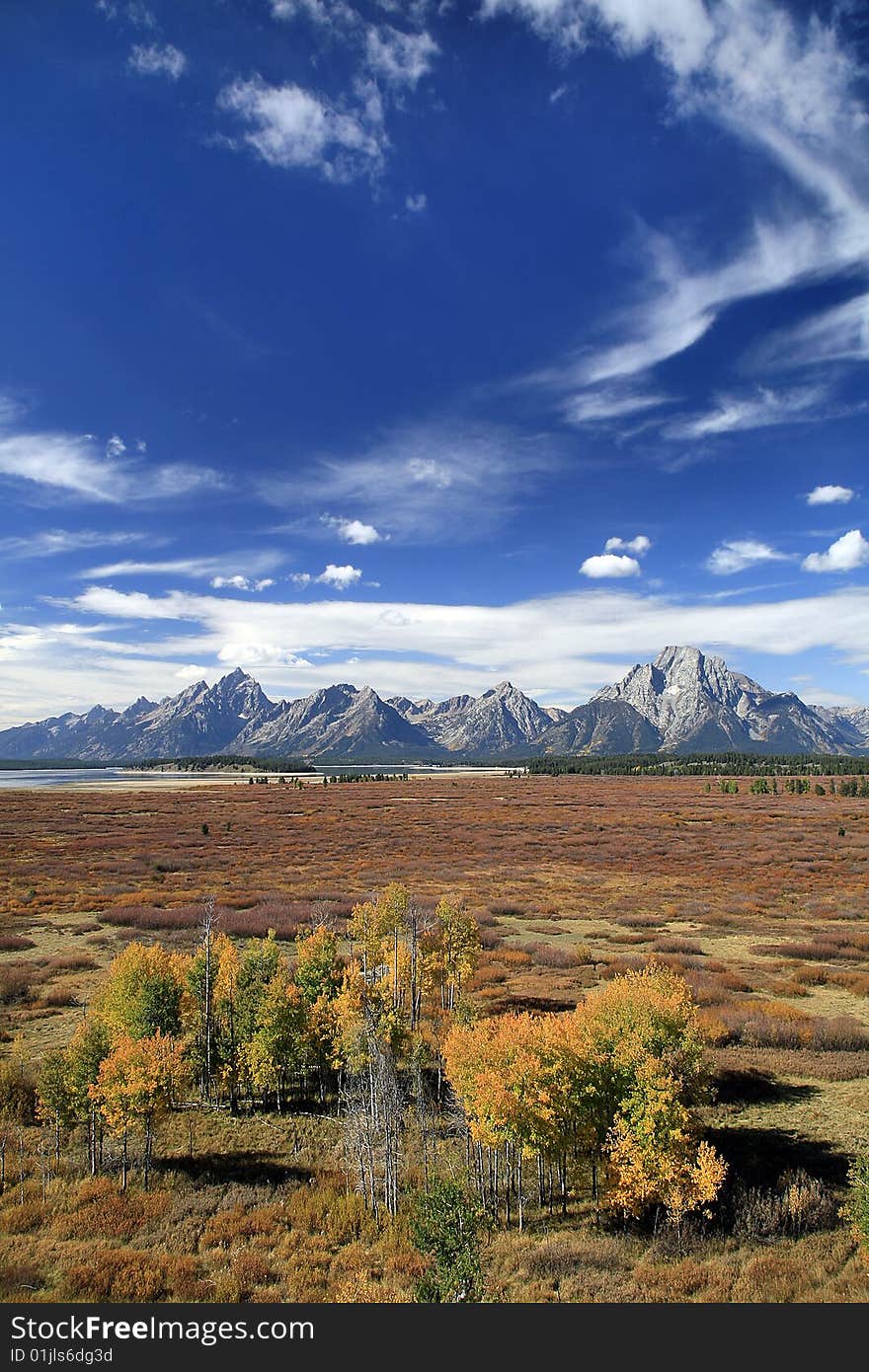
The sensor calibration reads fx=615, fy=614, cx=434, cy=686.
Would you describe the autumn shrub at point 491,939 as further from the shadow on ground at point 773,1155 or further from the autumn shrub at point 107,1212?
the autumn shrub at point 107,1212

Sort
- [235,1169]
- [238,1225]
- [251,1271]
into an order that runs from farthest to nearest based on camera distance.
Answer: [235,1169] < [238,1225] < [251,1271]

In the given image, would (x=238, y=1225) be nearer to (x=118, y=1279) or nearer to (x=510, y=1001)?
(x=118, y=1279)

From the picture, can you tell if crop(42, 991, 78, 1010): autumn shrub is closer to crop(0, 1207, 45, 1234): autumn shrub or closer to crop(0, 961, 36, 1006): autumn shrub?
crop(0, 961, 36, 1006): autumn shrub

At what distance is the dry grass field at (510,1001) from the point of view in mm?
12992

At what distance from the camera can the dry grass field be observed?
13.0 metres

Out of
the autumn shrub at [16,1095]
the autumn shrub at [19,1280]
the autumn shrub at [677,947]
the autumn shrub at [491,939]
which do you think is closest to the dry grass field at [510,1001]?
the autumn shrub at [19,1280]

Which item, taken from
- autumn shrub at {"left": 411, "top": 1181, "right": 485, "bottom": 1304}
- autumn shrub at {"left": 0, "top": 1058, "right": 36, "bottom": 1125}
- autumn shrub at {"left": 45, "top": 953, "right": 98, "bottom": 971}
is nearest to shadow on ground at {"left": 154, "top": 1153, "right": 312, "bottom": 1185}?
autumn shrub at {"left": 0, "top": 1058, "right": 36, "bottom": 1125}

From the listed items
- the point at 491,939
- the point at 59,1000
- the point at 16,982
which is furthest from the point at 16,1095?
the point at 491,939

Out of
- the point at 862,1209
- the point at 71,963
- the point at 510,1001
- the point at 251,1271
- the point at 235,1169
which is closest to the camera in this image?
the point at 862,1209

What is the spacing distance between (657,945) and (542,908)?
496 inches

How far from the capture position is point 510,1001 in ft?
94.0

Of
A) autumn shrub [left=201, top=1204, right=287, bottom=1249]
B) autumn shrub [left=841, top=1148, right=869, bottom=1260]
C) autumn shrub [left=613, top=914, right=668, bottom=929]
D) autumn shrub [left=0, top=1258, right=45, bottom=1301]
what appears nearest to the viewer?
autumn shrub [left=841, top=1148, right=869, bottom=1260]
